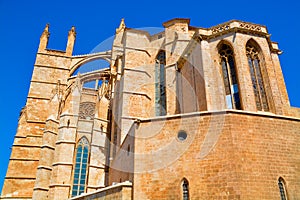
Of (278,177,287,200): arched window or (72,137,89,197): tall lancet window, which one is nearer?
(278,177,287,200): arched window

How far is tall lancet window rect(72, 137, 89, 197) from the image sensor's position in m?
14.2

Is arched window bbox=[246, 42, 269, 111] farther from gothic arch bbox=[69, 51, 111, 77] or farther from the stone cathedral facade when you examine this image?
gothic arch bbox=[69, 51, 111, 77]

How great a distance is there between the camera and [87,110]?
18.6 metres

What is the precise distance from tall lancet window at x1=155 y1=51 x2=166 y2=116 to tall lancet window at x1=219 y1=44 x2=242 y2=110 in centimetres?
417

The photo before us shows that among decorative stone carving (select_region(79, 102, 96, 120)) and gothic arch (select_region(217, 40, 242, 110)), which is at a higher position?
decorative stone carving (select_region(79, 102, 96, 120))

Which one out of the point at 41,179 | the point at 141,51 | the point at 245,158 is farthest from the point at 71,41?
the point at 245,158

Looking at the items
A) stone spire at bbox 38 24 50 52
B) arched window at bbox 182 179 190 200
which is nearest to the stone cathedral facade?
arched window at bbox 182 179 190 200

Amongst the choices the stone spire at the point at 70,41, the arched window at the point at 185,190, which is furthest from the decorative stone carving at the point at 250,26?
the stone spire at the point at 70,41

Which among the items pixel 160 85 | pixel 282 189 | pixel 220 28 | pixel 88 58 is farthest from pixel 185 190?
pixel 88 58

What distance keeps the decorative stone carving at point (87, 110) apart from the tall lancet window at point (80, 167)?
8.56 feet

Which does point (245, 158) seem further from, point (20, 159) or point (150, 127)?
point (20, 159)

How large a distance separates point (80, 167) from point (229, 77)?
8.94 meters

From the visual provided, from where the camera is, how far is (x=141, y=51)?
16594 mm

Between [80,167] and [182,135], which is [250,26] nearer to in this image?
[182,135]
